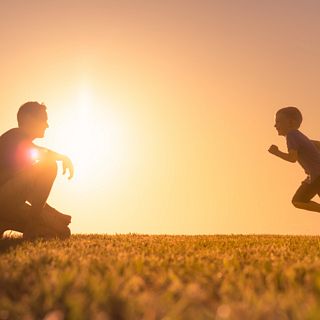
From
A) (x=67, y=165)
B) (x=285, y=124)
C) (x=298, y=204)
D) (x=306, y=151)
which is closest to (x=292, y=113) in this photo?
(x=285, y=124)

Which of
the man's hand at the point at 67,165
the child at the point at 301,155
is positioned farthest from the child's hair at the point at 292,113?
the man's hand at the point at 67,165

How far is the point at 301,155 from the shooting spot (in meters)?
9.53

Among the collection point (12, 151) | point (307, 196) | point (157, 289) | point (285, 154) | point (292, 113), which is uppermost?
point (292, 113)

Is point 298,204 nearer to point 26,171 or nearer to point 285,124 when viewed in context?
point 285,124

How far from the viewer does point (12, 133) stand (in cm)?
778

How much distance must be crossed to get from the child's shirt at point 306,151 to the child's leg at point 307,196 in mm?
144

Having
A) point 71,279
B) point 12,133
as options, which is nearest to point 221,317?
point 71,279

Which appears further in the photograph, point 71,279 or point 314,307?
point 71,279

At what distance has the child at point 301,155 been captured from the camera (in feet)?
30.7

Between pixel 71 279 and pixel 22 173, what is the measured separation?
14.7ft

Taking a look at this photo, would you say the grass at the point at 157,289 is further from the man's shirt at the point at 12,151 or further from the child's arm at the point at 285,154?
the child's arm at the point at 285,154

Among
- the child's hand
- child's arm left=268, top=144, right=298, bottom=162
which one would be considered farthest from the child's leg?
the child's hand

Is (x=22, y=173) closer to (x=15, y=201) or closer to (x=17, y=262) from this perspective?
(x=15, y=201)

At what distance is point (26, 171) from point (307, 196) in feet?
16.1
